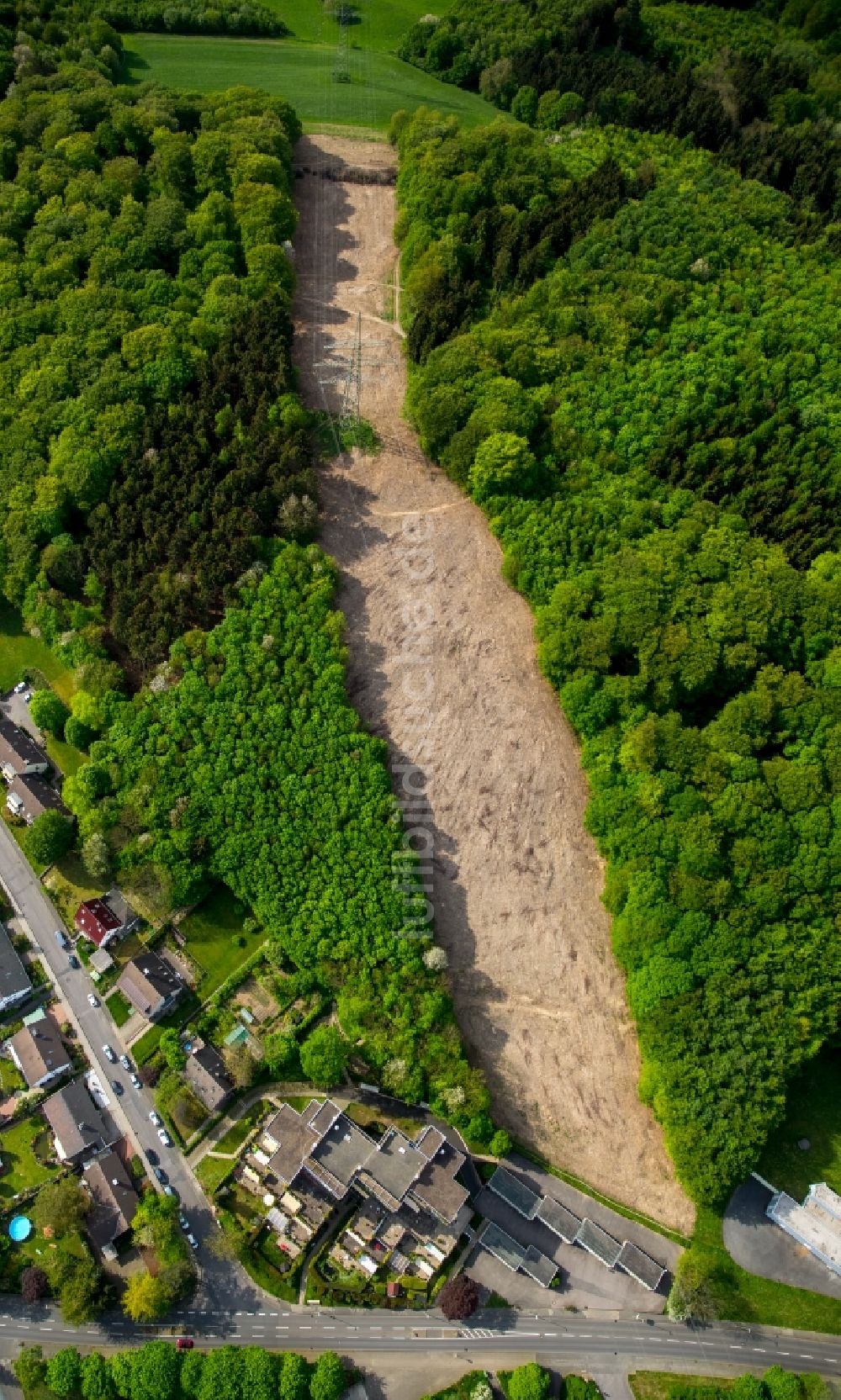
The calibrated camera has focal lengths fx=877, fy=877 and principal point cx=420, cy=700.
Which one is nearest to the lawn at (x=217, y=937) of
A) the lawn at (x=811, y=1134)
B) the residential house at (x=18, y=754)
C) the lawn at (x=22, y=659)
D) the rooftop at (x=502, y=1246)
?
the residential house at (x=18, y=754)

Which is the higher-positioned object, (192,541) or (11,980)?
(192,541)

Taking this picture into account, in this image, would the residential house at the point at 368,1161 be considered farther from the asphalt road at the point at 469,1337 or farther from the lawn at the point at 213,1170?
the asphalt road at the point at 469,1337

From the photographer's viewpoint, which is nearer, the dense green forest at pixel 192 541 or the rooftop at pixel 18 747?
the dense green forest at pixel 192 541

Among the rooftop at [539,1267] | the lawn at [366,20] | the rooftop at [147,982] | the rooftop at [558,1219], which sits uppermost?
the lawn at [366,20]

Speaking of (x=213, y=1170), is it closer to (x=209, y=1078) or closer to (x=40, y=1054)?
(x=209, y=1078)

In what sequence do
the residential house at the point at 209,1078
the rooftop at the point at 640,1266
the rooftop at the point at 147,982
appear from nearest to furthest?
1. the rooftop at the point at 640,1266
2. the residential house at the point at 209,1078
3. the rooftop at the point at 147,982

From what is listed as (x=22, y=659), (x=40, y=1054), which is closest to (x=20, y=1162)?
(x=40, y=1054)
